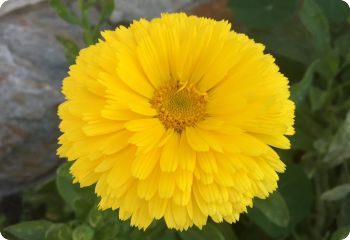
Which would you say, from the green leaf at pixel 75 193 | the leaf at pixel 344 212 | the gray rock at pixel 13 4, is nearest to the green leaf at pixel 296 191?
the leaf at pixel 344 212

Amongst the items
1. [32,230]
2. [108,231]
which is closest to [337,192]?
[108,231]

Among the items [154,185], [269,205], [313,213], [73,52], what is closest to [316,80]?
[313,213]

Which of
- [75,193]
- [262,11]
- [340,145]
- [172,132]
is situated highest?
[262,11]

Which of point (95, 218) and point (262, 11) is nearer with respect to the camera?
point (95, 218)

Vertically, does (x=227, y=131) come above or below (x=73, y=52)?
below

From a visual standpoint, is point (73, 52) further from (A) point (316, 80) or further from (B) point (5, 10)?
(A) point (316, 80)

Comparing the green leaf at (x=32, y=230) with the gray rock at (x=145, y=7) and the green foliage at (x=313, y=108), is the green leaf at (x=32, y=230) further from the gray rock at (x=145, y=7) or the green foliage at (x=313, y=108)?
the gray rock at (x=145, y=7)

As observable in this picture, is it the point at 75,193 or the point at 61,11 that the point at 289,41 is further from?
the point at 75,193
